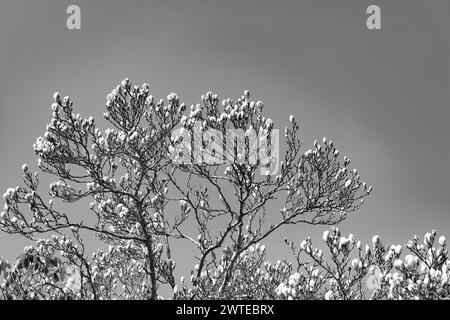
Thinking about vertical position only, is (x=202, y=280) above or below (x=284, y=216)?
below

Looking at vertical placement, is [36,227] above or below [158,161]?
below

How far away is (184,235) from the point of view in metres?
14.4

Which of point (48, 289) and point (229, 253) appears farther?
point (48, 289)

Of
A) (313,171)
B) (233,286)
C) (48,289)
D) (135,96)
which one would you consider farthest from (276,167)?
(48,289)

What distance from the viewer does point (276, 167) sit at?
12.6m

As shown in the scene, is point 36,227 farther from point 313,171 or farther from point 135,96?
point 313,171

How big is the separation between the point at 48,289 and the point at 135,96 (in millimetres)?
9139
